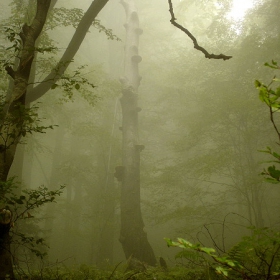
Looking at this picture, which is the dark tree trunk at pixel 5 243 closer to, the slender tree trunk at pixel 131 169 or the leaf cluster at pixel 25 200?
the leaf cluster at pixel 25 200

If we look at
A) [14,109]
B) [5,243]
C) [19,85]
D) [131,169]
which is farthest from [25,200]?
[131,169]

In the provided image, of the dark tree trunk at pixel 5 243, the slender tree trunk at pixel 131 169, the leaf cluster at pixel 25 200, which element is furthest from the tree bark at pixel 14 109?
the slender tree trunk at pixel 131 169

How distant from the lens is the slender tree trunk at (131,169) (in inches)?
255

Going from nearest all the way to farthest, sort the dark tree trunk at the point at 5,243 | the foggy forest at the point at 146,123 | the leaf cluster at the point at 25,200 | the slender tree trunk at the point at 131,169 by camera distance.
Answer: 1. the leaf cluster at the point at 25,200
2. the dark tree trunk at the point at 5,243
3. the foggy forest at the point at 146,123
4. the slender tree trunk at the point at 131,169

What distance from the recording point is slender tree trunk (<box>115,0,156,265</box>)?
6.48m

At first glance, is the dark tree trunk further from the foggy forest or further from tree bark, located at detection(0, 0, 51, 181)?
tree bark, located at detection(0, 0, 51, 181)

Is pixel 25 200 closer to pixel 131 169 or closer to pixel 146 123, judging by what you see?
pixel 131 169

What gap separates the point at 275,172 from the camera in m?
0.96

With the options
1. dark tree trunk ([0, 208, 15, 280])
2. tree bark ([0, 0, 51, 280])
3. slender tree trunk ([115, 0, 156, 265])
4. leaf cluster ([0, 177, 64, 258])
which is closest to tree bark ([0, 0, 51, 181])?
tree bark ([0, 0, 51, 280])

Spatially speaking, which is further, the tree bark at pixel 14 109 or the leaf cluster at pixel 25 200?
the tree bark at pixel 14 109

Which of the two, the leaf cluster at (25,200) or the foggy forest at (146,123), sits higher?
the foggy forest at (146,123)

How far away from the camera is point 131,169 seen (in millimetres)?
7617

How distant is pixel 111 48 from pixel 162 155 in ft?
28.9

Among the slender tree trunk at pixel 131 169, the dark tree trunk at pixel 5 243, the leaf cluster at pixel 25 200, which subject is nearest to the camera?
the leaf cluster at pixel 25 200
